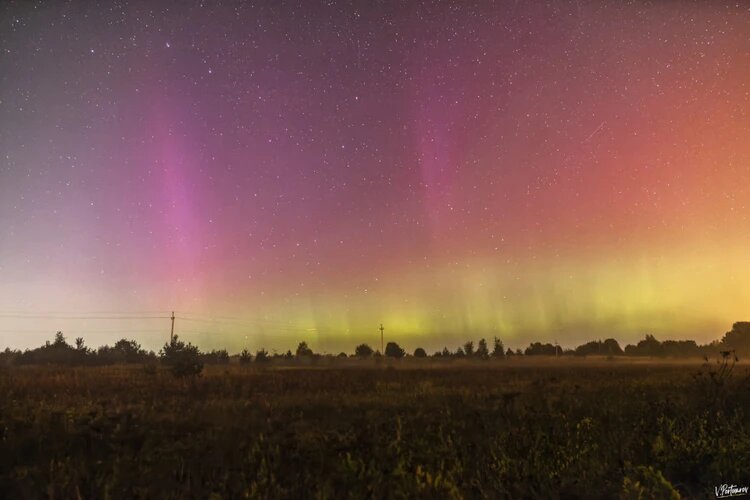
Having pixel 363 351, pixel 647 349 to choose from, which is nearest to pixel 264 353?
pixel 363 351

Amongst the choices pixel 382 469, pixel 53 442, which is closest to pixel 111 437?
pixel 53 442

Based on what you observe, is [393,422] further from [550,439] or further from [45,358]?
[45,358]

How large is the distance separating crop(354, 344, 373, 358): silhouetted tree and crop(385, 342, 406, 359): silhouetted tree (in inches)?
257

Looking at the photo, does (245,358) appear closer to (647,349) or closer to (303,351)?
(303,351)

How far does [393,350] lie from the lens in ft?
442

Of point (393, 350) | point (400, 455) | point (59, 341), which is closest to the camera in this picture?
point (400, 455)

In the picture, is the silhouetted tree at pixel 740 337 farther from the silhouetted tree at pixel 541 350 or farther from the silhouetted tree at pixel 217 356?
the silhouetted tree at pixel 217 356

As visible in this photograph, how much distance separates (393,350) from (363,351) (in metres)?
10.1

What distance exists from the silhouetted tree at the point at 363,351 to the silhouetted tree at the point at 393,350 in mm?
6539

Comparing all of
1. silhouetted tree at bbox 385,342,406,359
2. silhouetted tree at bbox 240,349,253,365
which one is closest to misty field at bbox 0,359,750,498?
silhouetted tree at bbox 240,349,253,365

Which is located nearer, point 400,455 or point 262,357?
point 400,455

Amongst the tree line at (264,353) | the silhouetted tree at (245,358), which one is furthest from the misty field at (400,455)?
the silhouetted tree at (245,358)

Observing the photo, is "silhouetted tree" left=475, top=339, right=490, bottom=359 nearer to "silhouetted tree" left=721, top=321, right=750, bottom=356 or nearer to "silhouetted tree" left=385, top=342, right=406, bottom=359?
"silhouetted tree" left=385, top=342, right=406, bottom=359

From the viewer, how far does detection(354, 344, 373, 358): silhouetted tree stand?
422 ft
